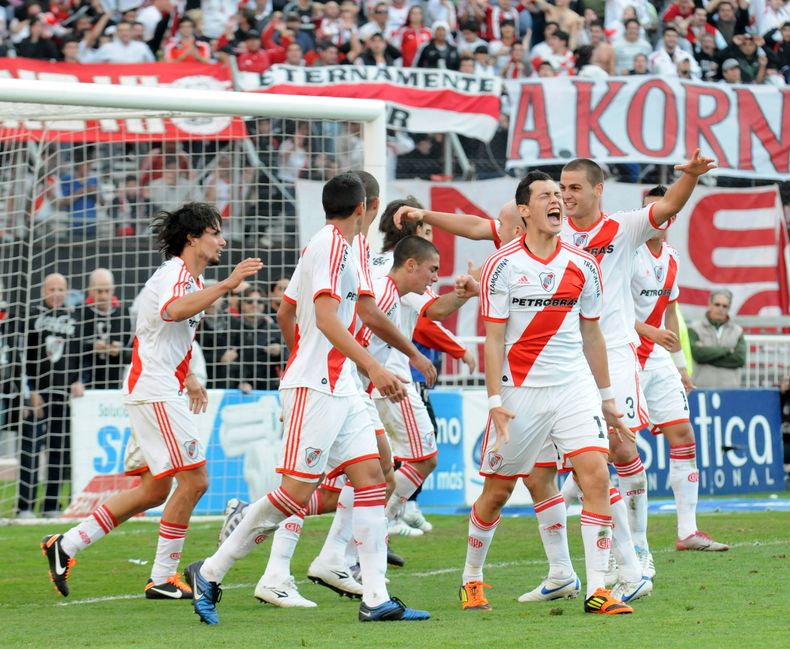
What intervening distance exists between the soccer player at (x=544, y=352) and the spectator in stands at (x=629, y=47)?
605 inches

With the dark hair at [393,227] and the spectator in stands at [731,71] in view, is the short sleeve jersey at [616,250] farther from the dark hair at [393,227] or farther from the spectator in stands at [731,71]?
the spectator in stands at [731,71]

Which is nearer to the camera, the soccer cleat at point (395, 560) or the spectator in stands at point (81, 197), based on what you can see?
the soccer cleat at point (395, 560)

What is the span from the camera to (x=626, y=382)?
8938mm

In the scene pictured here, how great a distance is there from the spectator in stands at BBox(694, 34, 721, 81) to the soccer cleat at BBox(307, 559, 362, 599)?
1593cm

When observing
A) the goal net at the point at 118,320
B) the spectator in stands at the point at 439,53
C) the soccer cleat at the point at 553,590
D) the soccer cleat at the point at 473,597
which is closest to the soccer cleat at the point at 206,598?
the soccer cleat at the point at 473,597

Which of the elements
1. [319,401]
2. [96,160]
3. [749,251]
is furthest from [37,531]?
[749,251]

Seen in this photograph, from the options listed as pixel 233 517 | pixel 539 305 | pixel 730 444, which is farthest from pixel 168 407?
pixel 730 444

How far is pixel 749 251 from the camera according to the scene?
20.4 metres

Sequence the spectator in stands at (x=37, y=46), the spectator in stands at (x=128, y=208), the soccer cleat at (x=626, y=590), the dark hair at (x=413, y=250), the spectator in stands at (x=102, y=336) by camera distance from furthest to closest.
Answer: the spectator in stands at (x=37, y=46), the spectator in stands at (x=128, y=208), the spectator in stands at (x=102, y=336), the dark hair at (x=413, y=250), the soccer cleat at (x=626, y=590)

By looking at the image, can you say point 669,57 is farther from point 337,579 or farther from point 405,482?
point 337,579

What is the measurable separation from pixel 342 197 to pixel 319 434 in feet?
4.24

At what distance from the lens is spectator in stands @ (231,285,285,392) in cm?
1420

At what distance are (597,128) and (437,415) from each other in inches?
232

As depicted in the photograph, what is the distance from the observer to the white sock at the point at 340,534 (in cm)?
877
